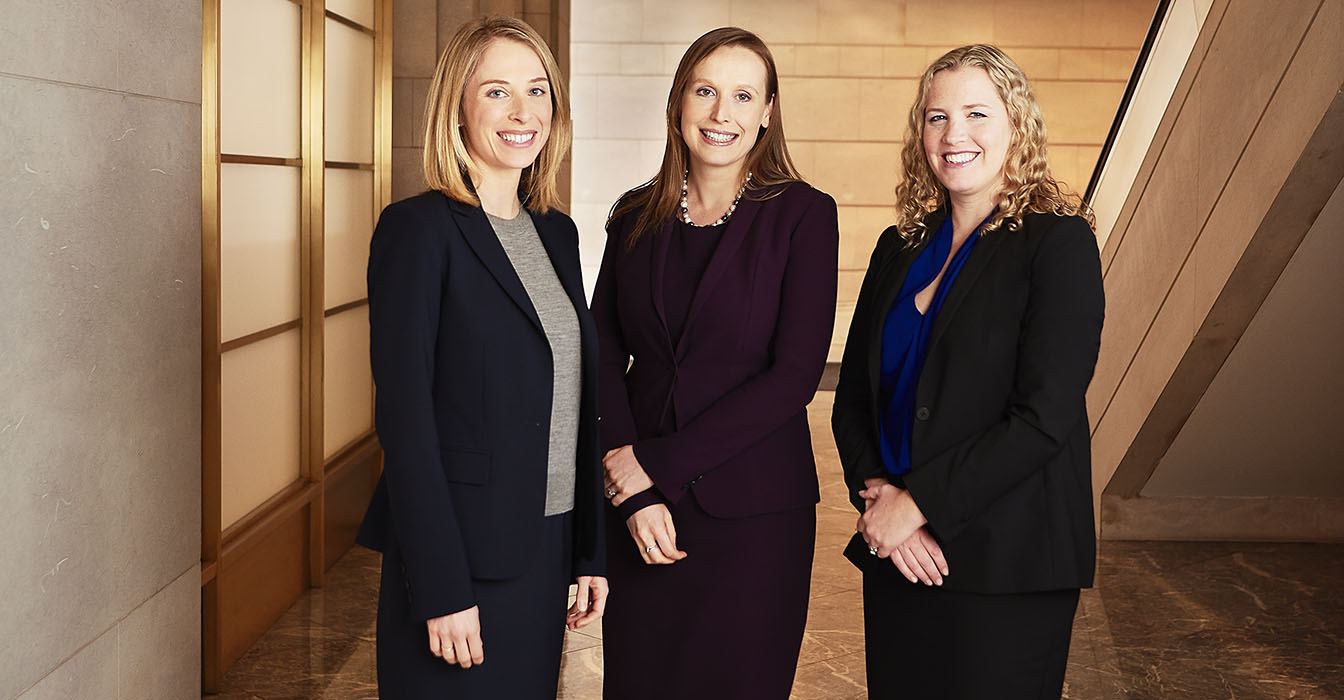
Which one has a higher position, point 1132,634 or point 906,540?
point 906,540

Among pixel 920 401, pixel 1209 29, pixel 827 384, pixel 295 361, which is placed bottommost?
pixel 827 384

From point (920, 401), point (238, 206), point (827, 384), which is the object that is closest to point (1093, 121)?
point (827, 384)

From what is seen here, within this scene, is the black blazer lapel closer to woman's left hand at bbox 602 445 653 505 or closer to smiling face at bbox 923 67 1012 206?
smiling face at bbox 923 67 1012 206

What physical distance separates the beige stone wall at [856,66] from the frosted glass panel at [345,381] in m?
6.01

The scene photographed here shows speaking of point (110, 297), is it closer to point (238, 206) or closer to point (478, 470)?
point (478, 470)

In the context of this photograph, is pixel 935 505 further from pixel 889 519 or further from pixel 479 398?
pixel 479 398

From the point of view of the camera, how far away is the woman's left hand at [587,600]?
7.60ft

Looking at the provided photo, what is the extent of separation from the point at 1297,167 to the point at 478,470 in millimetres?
2782

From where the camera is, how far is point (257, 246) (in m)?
4.43

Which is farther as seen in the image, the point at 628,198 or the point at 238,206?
the point at 238,206

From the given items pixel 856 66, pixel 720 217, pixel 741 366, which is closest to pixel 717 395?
pixel 741 366

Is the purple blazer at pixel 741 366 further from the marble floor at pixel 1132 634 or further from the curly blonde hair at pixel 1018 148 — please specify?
the marble floor at pixel 1132 634

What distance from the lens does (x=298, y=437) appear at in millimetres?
5016

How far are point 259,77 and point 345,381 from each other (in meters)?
1.69
